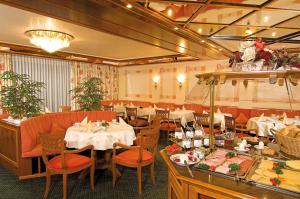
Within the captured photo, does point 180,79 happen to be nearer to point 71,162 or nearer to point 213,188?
point 71,162

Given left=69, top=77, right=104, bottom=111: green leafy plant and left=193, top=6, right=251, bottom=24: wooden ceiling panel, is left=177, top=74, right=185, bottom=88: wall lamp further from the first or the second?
left=193, top=6, right=251, bottom=24: wooden ceiling panel

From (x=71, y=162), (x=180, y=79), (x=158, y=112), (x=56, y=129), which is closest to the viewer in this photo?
(x=71, y=162)

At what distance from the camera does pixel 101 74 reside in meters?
9.46

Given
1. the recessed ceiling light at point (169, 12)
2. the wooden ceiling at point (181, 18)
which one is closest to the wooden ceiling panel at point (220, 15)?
the wooden ceiling at point (181, 18)

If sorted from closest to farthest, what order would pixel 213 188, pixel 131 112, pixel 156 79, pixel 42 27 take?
1. pixel 213 188
2. pixel 42 27
3. pixel 131 112
4. pixel 156 79

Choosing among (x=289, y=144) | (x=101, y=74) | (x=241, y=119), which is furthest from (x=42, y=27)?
(x=241, y=119)

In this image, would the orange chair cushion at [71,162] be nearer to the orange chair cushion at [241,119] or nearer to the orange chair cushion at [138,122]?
the orange chair cushion at [138,122]

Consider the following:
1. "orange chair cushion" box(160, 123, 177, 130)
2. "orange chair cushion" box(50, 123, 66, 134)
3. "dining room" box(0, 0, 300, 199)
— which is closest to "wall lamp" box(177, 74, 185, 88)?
"dining room" box(0, 0, 300, 199)

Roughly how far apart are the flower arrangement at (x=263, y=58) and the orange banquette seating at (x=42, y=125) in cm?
359

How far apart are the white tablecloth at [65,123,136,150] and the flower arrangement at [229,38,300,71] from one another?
247cm

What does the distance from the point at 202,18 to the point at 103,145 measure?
291 cm

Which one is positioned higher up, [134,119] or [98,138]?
[98,138]

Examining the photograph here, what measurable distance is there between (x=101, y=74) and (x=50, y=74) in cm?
232

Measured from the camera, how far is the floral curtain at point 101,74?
8500 mm
